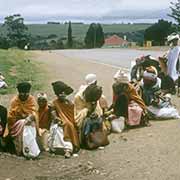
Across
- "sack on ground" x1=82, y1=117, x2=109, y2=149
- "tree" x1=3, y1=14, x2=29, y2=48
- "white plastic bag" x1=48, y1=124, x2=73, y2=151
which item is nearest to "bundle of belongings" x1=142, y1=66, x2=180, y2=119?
"sack on ground" x1=82, y1=117, x2=109, y2=149

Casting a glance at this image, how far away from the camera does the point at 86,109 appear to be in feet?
32.6

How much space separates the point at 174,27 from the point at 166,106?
4854 cm

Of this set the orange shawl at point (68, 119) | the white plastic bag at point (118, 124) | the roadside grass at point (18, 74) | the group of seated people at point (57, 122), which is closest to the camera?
the group of seated people at point (57, 122)

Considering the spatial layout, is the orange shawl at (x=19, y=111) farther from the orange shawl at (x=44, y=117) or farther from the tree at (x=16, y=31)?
the tree at (x=16, y=31)

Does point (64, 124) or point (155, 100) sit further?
point (155, 100)

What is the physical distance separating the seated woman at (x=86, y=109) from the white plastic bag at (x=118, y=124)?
447mm

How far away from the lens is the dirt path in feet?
26.6

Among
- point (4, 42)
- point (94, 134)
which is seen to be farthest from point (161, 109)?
point (4, 42)

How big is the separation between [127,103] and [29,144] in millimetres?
2339

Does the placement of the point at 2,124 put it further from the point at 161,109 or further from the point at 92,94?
the point at 161,109

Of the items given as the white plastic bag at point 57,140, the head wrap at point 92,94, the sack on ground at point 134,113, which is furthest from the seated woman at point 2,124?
the sack on ground at point 134,113

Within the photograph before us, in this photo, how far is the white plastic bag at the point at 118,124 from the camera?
1059cm

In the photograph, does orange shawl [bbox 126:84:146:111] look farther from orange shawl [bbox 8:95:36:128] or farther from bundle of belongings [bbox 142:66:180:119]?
orange shawl [bbox 8:95:36:128]

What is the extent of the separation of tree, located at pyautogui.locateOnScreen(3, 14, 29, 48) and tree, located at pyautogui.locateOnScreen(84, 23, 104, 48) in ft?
42.4
